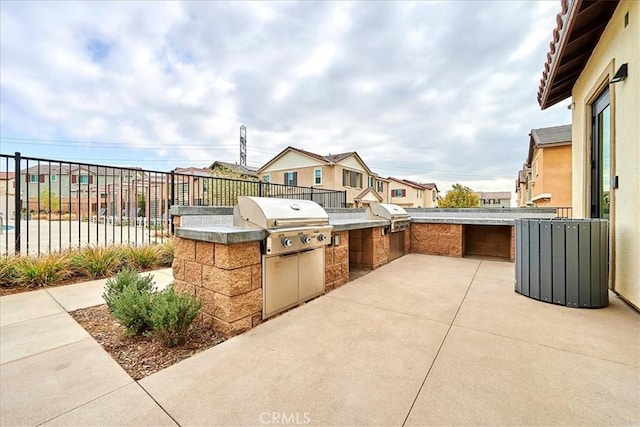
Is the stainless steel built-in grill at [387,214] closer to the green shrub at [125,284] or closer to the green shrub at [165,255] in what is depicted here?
the green shrub at [125,284]

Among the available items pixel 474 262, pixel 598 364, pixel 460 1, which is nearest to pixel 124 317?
pixel 598 364

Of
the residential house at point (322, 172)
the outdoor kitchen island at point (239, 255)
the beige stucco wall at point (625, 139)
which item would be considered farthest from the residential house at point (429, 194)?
the beige stucco wall at point (625, 139)

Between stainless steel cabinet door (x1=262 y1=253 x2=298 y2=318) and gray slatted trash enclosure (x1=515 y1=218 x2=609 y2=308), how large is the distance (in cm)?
293

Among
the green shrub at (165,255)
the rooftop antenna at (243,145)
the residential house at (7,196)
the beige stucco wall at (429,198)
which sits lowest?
the green shrub at (165,255)

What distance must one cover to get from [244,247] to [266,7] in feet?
18.0

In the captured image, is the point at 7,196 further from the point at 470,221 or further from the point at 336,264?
the point at 470,221

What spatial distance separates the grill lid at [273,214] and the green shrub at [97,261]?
10.6ft

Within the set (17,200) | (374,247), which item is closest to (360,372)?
(374,247)

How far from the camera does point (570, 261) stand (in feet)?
9.51

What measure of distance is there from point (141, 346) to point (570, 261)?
A: 443 cm

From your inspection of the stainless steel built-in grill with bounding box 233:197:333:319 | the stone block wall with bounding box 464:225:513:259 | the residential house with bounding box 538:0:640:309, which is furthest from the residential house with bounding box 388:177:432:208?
the stainless steel built-in grill with bounding box 233:197:333:319

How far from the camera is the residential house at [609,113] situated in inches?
110

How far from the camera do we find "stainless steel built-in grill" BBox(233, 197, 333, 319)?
259 centimetres

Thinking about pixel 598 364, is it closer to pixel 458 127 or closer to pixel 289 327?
pixel 289 327
